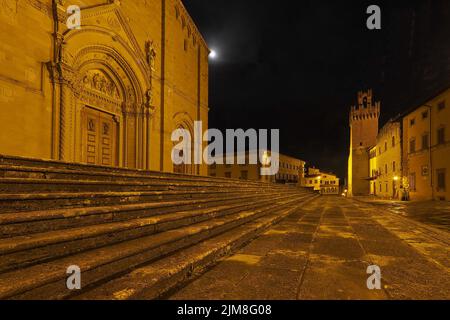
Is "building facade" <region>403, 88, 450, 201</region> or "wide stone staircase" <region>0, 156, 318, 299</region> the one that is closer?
"wide stone staircase" <region>0, 156, 318, 299</region>

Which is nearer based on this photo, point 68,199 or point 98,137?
point 68,199

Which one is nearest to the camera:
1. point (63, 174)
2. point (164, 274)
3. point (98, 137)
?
point (164, 274)

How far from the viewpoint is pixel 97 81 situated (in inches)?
384

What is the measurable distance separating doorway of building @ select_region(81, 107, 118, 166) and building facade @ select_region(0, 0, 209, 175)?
0.04 m

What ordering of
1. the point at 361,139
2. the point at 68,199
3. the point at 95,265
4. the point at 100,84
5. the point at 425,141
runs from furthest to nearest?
the point at 361,139 → the point at 425,141 → the point at 100,84 → the point at 68,199 → the point at 95,265

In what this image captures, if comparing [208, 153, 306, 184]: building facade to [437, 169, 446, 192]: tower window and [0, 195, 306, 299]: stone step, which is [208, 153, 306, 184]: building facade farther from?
[0, 195, 306, 299]: stone step

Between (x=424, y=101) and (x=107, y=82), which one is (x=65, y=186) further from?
(x=424, y=101)

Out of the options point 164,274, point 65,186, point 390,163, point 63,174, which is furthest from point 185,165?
point 390,163

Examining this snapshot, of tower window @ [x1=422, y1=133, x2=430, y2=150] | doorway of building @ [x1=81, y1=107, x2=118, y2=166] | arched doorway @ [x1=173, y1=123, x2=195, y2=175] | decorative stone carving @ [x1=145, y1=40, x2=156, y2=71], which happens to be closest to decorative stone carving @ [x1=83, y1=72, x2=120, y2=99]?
doorway of building @ [x1=81, y1=107, x2=118, y2=166]

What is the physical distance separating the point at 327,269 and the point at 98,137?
9878mm

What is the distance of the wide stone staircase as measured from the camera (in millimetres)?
2137

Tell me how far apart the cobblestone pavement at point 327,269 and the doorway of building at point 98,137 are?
783 cm

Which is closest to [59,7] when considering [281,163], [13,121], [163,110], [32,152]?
[13,121]
